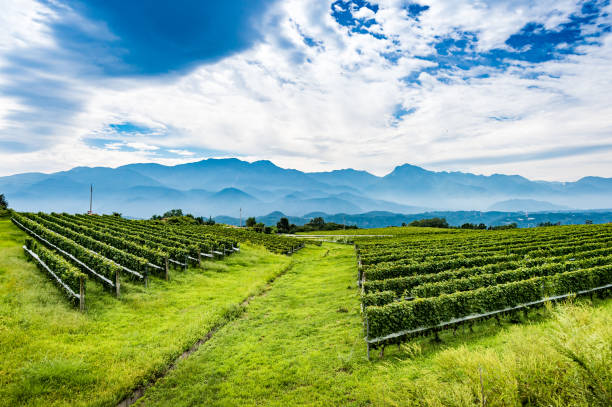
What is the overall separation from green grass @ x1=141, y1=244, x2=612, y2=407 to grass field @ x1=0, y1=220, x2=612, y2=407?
36 mm

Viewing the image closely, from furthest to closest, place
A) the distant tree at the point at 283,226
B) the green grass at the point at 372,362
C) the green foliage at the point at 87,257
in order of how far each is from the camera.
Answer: the distant tree at the point at 283,226, the green foliage at the point at 87,257, the green grass at the point at 372,362

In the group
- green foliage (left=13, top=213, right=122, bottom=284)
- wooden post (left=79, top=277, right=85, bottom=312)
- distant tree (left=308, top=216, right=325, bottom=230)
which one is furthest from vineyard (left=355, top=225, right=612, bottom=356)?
distant tree (left=308, top=216, right=325, bottom=230)

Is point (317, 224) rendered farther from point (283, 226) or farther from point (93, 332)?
point (93, 332)

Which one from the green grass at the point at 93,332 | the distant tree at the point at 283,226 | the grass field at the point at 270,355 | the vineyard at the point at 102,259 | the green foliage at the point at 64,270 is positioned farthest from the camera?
the distant tree at the point at 283,226

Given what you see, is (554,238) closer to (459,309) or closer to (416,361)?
(459,309)

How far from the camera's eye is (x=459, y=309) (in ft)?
38.2

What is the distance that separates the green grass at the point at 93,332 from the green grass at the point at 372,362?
1.39 m

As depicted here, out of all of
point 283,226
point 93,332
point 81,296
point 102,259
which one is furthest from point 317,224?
point 93,332

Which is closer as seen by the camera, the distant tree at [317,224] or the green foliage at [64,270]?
the green foliage at [64,270]

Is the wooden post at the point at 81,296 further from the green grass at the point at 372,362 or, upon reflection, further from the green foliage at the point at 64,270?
the green grass at the point at 372,362

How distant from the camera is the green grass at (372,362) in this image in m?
4.50

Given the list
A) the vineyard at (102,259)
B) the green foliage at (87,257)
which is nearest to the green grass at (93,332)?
the vineyard at (102,259)

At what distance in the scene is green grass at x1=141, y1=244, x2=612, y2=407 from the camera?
4.50 metres

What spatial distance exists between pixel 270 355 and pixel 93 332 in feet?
27.4
